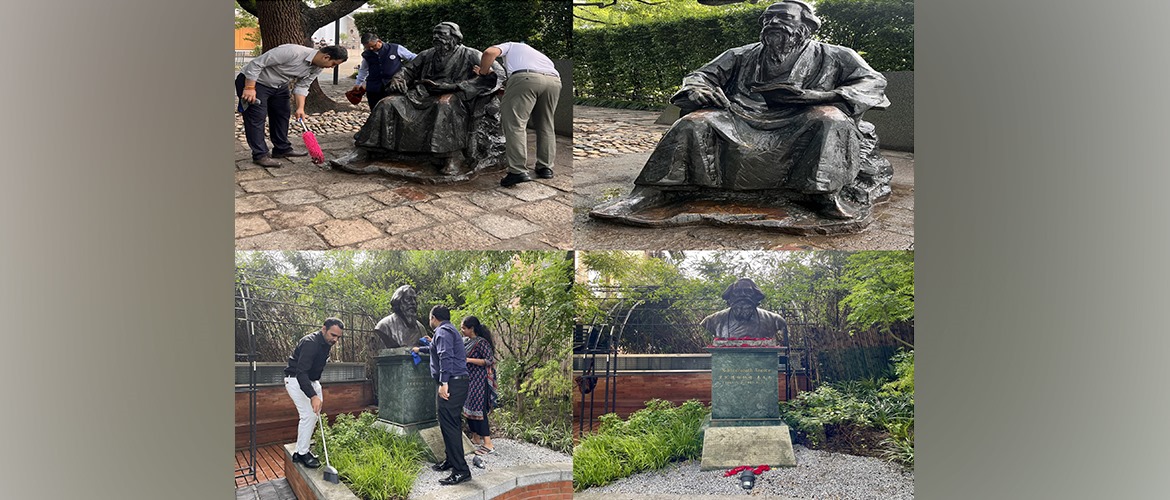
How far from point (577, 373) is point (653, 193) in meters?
1.12

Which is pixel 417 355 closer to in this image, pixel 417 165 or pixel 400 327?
pixel 400 327

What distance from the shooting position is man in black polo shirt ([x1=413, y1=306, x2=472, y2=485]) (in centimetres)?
527

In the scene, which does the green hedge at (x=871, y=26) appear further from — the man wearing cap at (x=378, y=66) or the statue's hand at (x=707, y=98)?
the man wearing cap at (x=378, y=66)

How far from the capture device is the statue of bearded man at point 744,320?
17.7 feet

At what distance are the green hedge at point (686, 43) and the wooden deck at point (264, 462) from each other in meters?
2.72

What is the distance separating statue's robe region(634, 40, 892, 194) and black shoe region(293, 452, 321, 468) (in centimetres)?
240

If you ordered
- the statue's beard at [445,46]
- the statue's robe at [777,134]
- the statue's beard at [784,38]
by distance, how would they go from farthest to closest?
the statue's beard at [445,46] < the statue's beard at [784,38] < the statue's robe at [777,134]

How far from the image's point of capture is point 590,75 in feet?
18.2

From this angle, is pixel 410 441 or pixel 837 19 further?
pixel 837 19

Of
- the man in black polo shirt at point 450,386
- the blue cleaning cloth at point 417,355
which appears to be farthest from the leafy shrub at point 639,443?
the blue cleaning cloth at point 417,355

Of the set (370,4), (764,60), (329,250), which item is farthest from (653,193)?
(370,4)

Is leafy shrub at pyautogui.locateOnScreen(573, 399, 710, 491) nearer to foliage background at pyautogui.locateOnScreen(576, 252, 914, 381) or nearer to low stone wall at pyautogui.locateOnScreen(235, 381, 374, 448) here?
foliage background at pyautogui.locateOnScreen(576, 252, 914, 381)

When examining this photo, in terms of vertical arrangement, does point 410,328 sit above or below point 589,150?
below

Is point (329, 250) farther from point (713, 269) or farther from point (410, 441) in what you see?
point (713, 269)
